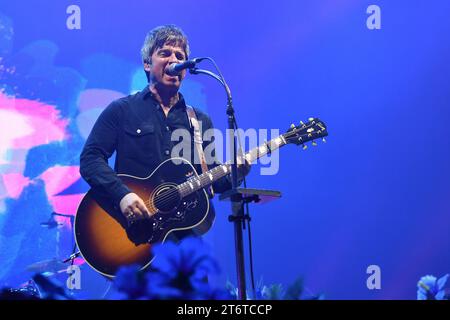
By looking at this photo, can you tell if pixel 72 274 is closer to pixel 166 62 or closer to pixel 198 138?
pixel 198 138

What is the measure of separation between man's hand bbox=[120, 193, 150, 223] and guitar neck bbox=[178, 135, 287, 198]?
0.87ft

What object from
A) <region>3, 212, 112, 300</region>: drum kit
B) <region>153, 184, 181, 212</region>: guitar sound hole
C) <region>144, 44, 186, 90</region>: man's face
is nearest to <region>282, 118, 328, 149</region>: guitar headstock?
<region>144, 44, 186, 90</region>: man's face

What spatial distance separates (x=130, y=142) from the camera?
3820mm

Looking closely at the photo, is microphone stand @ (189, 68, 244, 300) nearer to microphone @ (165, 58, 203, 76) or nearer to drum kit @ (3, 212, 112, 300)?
microphone @ (165, 58, 203, 76)

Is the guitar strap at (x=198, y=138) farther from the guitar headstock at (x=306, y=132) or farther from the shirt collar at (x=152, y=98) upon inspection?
the guitar headstock at (x=306, y=132)

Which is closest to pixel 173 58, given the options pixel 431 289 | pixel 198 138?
pixel 198 138

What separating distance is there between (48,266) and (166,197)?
107 centimetres

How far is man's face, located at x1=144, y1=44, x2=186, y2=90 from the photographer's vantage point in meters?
4.02

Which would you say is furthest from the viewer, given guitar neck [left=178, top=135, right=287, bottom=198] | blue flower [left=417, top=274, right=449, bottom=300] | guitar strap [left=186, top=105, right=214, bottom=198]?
guitar strap [left=186, top=105, right=214, bottom=198]

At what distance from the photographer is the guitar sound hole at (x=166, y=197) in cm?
365

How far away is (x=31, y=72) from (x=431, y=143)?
10.4ft

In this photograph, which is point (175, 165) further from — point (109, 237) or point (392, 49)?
point (392, 49)
